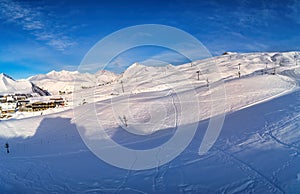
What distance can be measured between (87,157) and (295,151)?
13.8 meters

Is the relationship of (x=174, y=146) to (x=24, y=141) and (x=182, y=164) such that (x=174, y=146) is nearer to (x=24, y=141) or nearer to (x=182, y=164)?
(x=182, y=164)

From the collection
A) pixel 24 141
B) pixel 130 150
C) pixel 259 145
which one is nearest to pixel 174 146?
pixel 130 150

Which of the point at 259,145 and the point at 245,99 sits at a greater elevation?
the point at 245,99

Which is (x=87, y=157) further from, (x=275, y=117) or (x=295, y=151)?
(x=275, y=117)

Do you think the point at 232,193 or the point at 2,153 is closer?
the point at 232,193

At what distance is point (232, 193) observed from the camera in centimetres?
977

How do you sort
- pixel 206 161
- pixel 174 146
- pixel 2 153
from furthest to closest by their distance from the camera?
pixel 2 153, pixel 174 146, pixel 206 161

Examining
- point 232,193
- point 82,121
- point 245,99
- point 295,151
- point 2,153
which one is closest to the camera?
point 232,193

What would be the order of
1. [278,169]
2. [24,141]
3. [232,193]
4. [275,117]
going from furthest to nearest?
[24,141], [275,117], [278,169], [232,193]

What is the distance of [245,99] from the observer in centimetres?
3228

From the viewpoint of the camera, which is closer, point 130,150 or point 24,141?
point 130,150

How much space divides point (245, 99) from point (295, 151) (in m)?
20.3

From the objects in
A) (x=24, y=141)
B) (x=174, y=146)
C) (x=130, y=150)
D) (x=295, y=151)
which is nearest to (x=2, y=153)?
(x=24, y=141)

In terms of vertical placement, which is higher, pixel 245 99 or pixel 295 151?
pixel 245 99
